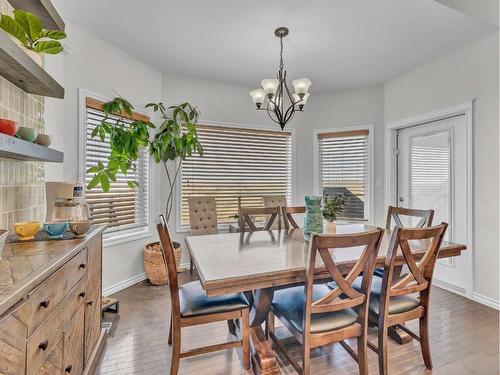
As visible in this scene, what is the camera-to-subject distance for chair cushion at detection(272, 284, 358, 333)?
152cm

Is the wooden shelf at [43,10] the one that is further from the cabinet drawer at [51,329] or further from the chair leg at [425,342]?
the chair leg at [425,342]

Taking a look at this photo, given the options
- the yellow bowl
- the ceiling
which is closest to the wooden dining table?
the yellow bowl

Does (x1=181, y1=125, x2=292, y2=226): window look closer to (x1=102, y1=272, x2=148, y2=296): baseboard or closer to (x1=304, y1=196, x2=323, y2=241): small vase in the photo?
(x1=102, y1=272, x2=148, y2=296): baseboard

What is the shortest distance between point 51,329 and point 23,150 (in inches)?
33.0

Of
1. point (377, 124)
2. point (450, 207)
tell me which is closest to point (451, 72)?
point (377, 124)

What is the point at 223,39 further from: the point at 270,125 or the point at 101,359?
the point at 101,359

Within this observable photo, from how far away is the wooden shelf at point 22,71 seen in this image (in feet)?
4.11

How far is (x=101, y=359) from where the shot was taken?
1.90 metres

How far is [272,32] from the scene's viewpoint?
273cm

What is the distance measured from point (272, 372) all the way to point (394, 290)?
2.97ft

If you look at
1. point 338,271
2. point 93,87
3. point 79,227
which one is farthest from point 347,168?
point 79,227

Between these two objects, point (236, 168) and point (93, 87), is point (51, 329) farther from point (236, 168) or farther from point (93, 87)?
point (236, 168)

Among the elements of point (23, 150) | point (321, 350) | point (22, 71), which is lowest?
point (321, 350)

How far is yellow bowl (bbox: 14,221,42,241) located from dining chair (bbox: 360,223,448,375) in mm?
1863
